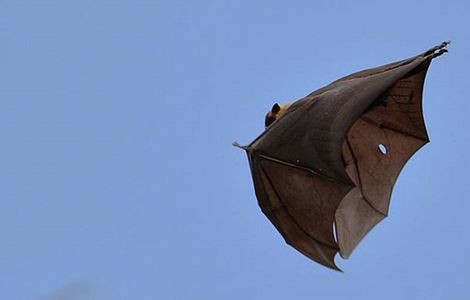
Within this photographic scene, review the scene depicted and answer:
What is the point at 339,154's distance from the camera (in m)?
25.0

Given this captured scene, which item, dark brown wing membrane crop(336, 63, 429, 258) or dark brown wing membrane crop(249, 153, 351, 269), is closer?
dark brown wing membrane crop(249, 153, 351, 269)

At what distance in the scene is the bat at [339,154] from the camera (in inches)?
976

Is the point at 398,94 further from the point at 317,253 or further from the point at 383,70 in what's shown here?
the point at 317,253

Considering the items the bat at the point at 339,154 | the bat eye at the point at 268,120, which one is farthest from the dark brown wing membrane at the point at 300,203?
the bat eye at the point at 268,120

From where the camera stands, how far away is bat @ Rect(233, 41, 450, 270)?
81.4ft

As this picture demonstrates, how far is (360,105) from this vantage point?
24.5 metres

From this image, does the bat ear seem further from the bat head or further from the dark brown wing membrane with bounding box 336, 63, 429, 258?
the dark brown wing membrane with bounding box 336, 63, 429, 258

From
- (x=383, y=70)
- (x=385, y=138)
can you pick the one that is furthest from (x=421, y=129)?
(x=383, y=70)

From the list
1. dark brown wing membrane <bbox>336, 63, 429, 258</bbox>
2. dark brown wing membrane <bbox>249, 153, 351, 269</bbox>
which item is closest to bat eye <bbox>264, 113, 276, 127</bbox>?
dark brown wing membrane <bbox>249, 153, 351, 269</bbox>

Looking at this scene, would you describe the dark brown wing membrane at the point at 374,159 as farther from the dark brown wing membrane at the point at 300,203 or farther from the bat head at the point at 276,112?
the bat head at the point at 276,112

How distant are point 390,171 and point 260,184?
2685 millimetres

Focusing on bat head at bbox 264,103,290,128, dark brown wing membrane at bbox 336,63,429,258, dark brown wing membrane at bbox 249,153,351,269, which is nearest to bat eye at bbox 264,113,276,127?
bat head at bbox 264,103,290,128

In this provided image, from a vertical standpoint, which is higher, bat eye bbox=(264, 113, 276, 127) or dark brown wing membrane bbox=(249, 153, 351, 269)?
bat eye bbox=(264, 113, 276, 127)

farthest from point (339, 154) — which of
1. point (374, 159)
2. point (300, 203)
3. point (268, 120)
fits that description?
point (374, 159)
